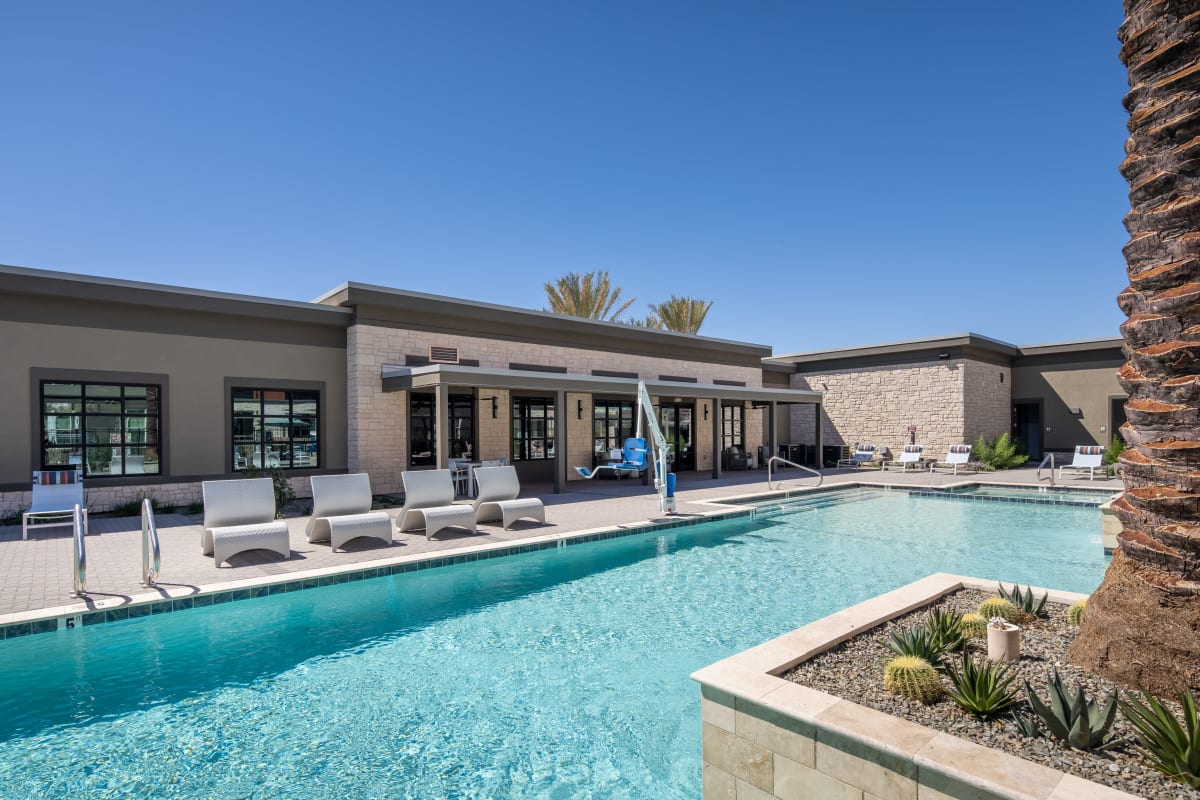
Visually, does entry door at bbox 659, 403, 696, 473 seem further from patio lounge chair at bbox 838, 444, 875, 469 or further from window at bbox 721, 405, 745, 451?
patio lounge chair at bbox 838, 444, 875, 469

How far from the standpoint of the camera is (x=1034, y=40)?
1056 centimetres

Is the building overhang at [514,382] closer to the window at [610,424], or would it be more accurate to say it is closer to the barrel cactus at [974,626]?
the window at [610,424]

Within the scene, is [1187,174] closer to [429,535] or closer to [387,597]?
[387,597]

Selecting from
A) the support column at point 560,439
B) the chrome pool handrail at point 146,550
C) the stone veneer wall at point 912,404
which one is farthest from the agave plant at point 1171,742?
the stone veneer wall at point 912,404

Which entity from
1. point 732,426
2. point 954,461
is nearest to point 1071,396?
point 954,461

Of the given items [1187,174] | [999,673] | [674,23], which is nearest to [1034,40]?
[674,23]

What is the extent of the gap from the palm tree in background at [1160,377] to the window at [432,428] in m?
12.1

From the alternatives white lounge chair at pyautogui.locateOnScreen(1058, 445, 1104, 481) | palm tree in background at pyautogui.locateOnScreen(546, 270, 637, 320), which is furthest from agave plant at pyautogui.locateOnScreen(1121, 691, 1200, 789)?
palm tree in background at pyautogui.locateOnScreen(546, 270, 637, 320)

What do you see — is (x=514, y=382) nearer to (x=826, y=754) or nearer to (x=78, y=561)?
(x=78, y=561)

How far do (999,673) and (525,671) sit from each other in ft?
10.5

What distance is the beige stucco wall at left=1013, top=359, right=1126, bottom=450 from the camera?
20469 millimetres

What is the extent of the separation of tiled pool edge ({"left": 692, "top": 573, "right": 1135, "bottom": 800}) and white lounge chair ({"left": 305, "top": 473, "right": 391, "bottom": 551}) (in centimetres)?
621

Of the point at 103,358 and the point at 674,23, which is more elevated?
the point at 674,23

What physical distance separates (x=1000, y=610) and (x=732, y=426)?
18.4 meters
